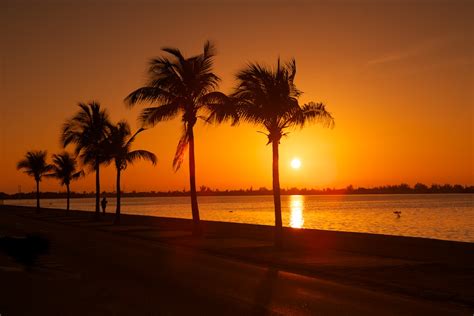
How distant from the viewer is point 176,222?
38.7 m

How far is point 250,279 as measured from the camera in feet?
46.0

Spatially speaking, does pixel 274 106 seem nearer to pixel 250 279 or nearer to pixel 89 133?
pixel 250 279

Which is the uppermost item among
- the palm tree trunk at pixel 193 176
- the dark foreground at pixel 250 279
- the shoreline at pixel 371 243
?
the palm tree trunk at pixel 193 176

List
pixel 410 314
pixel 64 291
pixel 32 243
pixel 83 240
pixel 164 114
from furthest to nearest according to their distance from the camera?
pixel 164 114, pixel 83 240, pixel 32 243, pixel 64 291, pixel 410 314

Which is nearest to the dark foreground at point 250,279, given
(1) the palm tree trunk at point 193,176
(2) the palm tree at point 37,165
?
(1) the palm tree trunk at point 193,176

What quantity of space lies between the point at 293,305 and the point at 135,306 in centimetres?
292

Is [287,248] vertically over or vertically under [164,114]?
under

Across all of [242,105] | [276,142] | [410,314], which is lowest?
[410,314]

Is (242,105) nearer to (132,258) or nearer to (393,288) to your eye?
(132,258)

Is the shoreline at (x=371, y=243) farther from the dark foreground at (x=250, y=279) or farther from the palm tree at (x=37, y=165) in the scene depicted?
the palm tree at (x=37, y=165)

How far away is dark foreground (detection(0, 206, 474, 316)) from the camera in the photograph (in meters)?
10.6

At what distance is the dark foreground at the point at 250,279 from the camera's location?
10.6m

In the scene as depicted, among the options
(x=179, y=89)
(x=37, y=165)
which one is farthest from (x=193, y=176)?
(x=37, y=165)

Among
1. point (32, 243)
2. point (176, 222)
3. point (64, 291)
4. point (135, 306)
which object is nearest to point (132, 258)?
point (32, 243)
